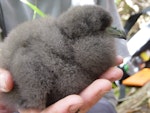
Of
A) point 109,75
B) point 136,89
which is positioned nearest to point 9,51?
point 109,75

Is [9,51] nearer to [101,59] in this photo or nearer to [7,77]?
[7,77]

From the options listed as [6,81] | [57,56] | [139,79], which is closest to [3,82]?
[6,81]

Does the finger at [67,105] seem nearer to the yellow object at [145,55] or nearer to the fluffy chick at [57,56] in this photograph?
the fluffy chick at [57,56]

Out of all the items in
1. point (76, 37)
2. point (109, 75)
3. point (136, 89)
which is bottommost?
point (136, 89)

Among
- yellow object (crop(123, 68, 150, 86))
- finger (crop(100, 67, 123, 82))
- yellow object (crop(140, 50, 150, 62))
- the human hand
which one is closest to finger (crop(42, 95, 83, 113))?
the human hand

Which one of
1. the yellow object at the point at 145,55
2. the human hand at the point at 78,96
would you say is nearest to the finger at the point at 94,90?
the human hand at the point at 78,96
